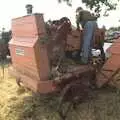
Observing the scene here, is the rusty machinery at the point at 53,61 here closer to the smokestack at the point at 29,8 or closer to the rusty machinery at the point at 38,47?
the rusty machinery at the point at 38,47

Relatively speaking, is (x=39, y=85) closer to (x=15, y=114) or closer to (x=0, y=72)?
(x=15, y=114)

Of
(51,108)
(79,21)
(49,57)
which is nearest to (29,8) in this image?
(49,57)

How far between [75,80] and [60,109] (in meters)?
0.65

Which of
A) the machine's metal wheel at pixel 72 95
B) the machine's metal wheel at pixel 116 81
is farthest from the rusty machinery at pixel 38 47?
the machine's metal wheel at pixel 116 81

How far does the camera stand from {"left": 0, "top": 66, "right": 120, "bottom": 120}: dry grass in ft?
21.1

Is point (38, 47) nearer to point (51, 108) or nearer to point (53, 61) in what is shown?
point (53, 61)

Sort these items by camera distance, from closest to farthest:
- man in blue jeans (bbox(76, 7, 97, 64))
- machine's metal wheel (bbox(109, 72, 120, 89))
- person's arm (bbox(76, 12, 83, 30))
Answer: machine's metal wheel (bbox(109, 72, 120, 89)), man in blue jeans (bbox(76, 7, 97, 64)), person's arm (bbox(76, 12, 83, 30))

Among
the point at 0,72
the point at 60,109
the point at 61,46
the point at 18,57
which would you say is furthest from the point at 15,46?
the point at 0,72

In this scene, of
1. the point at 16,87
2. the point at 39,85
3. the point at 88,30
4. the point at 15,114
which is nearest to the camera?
the point at 39,85

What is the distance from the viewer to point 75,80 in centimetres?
691

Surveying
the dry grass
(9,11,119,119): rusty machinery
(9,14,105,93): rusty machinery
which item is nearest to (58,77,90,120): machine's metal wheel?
(9,11,119,119): rusty machinery

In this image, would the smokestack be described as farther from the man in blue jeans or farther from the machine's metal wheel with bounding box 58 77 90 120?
the machine's metal wheel with bounding box 58 77 90 120

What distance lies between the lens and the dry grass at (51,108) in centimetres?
643

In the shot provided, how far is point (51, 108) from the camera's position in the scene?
6.84 meters
